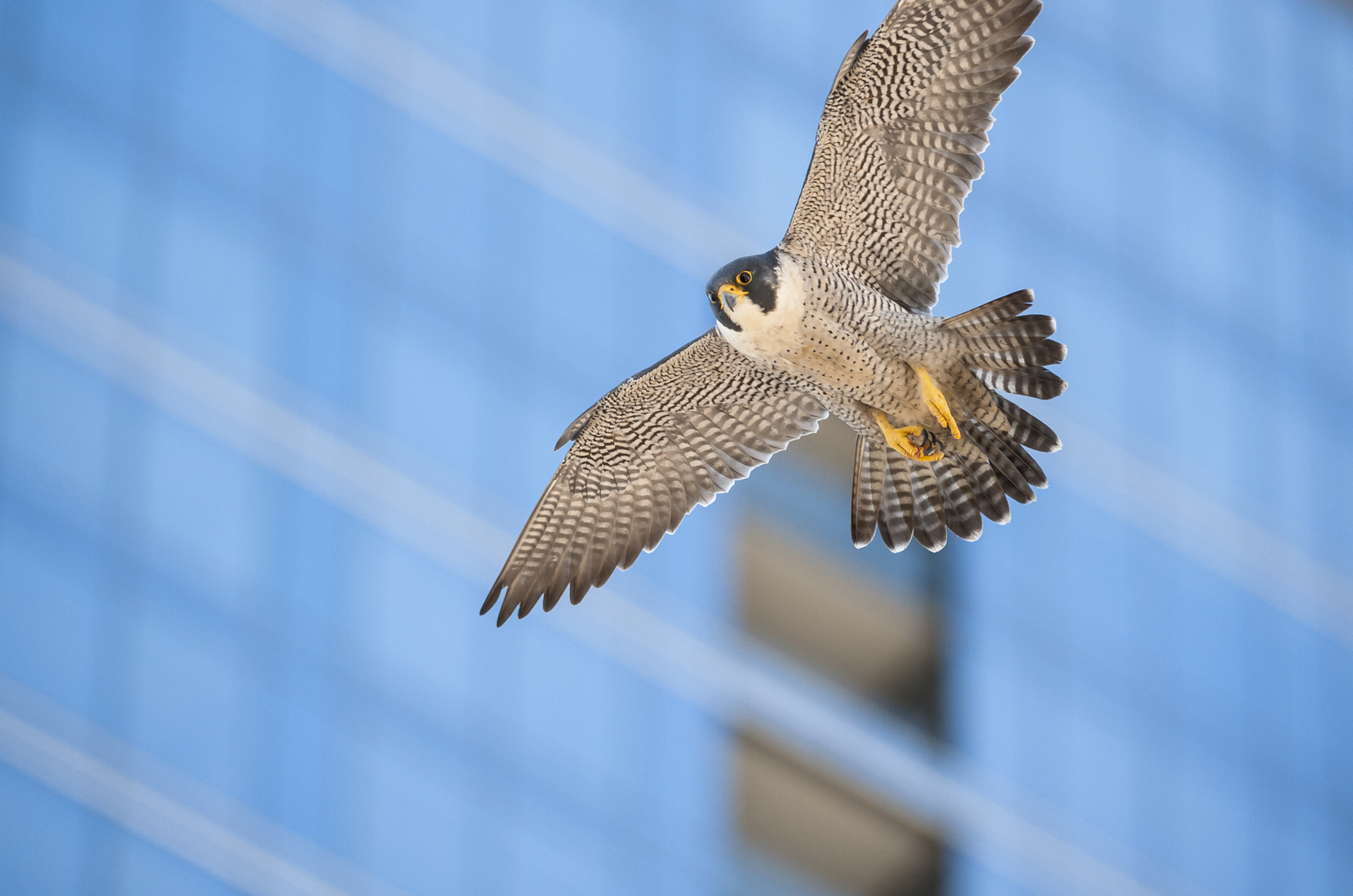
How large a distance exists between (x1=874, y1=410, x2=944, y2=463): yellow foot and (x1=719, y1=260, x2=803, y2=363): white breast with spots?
0.66 m

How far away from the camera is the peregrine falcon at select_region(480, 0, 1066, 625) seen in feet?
30.6

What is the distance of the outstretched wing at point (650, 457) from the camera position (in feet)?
33.8

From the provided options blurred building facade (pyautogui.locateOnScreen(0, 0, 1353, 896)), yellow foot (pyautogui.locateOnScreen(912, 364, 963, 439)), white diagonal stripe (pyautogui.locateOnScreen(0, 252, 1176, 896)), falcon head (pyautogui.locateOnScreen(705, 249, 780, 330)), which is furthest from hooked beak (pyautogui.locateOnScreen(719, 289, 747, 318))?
white diagonal stripe (pyautogui.locateOnScreen(0, 252, 1176, 896))

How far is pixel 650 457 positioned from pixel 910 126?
2.32 m

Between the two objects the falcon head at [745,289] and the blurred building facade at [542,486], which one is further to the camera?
the blurred building facade at [542,486]

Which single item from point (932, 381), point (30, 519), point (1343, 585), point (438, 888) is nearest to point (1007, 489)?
point (932, 381)

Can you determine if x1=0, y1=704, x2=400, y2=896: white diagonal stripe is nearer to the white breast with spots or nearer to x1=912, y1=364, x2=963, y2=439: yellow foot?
the white breast with spots

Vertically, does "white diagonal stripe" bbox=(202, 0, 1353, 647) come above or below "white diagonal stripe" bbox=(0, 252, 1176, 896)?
above

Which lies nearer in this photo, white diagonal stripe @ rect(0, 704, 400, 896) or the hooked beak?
the hooked beak

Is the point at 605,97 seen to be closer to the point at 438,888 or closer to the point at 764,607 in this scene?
the point at 764,607

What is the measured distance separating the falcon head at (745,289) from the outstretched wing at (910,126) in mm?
571

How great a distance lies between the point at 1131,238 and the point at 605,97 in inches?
278

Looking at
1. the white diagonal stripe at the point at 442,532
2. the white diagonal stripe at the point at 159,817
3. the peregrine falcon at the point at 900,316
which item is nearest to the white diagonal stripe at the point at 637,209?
the white diagonal stripe at the point at 442,532

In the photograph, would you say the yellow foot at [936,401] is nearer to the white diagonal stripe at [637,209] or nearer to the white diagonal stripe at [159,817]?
the white diagonal stripe at [159,817]
